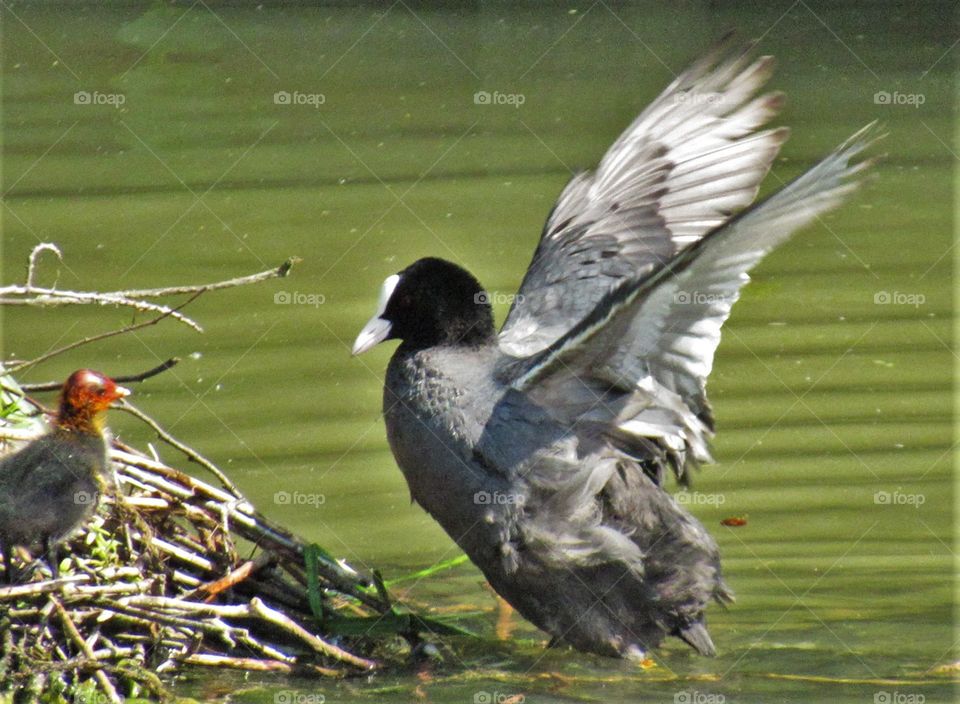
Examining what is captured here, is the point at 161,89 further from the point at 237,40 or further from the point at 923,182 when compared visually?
the point at 923,182

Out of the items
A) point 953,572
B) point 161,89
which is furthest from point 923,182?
point 161,89

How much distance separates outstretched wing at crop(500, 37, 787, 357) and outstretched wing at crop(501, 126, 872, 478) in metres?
0.90

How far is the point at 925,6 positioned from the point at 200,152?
6.58 m

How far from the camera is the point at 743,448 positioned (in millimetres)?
6465
